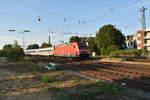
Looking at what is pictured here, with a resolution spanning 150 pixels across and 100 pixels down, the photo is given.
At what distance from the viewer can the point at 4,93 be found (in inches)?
325

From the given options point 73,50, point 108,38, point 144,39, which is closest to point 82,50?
point 73,50

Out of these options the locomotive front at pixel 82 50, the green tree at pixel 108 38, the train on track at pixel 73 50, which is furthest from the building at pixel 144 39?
the locomotive front at pixel 82 50

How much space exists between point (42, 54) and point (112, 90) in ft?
139

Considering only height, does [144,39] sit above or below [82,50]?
above

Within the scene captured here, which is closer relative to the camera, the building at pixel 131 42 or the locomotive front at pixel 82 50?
the locomotive front at pixel 82 50

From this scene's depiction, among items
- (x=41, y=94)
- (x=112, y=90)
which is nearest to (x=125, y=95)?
(x=112, y=90)

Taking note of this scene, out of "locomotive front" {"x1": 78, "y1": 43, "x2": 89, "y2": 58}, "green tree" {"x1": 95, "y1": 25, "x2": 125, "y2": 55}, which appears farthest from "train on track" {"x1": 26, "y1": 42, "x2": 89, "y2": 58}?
"green tree" {"x1": 95, "y1": 25, "x2": 125, "y2": 55}

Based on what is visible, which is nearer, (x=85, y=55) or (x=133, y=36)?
(x=85, y=55)

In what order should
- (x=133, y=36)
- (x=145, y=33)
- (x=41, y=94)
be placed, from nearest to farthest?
1. (x=41, y=94)
2. (x=145, y=33)
3. (x=133, y=36)

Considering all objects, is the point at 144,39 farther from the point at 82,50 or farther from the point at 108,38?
the point at 82,50

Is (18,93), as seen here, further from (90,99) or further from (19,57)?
(19,57)

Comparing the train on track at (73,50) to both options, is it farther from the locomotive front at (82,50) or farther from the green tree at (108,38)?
the green tree at (108,38)

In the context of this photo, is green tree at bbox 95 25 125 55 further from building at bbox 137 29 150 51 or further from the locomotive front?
the locomotive front

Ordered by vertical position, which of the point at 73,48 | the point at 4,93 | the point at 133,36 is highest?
the point at 133,36
